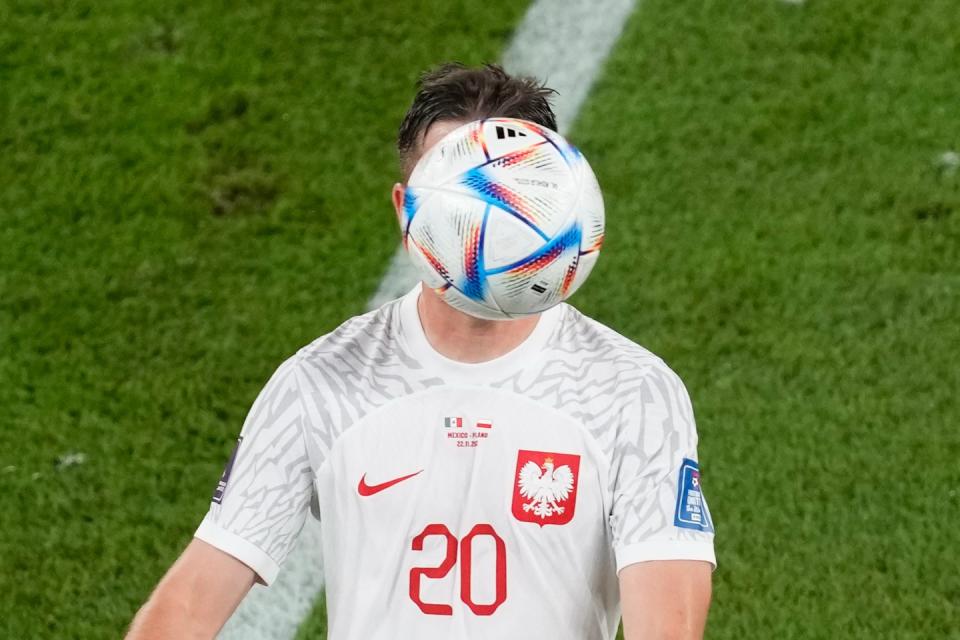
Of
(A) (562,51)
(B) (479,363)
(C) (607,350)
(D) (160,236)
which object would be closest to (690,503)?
(C) (607,350)

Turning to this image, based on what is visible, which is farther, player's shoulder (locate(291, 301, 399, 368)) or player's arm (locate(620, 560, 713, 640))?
player's shoulder (locate(291, 301, 399, 368))

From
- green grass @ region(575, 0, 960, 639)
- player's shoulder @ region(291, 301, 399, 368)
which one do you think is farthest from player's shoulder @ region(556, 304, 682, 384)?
green grass @ region(575, 0, 960, 639)

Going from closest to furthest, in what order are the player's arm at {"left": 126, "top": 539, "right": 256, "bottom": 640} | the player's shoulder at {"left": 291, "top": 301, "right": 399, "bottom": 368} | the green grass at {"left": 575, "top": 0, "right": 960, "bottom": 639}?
the player's arm at {"left": 126, "top": 539, "right": 256, "bottom": 640}, the player's shoulder at {"left": 291, "top": 301, "right": 399, "bottom": 368}, the green grass at {"left": 575, "top": 0, "right": 960, "bottom": 639}

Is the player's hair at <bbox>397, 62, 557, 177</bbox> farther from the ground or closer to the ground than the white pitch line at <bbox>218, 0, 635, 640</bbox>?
farther from the ground

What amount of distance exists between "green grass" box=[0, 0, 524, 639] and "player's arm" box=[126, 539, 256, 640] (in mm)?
1983

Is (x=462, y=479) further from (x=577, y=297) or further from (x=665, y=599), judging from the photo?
(x=577, y=297)

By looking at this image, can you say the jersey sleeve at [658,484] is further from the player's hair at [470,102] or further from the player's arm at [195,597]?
the player's arm at [195,597]

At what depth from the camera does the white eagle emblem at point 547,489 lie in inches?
111

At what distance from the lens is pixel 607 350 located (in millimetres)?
2943

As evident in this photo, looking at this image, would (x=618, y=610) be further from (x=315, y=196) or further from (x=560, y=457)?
(x=315, y=196)

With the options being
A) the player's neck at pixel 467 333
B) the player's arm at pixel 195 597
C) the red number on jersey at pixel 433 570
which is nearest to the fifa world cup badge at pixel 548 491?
the red number on jersey at pixel 433 570

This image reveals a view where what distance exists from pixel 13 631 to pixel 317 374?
223 centimetres

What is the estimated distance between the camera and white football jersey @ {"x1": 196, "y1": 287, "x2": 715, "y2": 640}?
2.82 meters

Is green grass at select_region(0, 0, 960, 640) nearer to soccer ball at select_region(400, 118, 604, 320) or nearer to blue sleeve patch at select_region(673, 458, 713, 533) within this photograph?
blue sleeve patch at select_region(673, 458, 713, 533)
